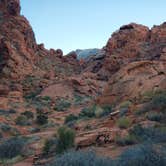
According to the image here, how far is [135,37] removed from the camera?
47188 mm

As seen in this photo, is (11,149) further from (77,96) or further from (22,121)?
(77,96)

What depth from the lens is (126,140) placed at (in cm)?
1009

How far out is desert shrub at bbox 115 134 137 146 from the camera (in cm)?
997

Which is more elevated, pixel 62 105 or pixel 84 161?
pixel 62 105

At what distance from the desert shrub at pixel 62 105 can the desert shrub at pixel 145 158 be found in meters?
24.0

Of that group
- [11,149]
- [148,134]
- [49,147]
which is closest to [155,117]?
[148,134]

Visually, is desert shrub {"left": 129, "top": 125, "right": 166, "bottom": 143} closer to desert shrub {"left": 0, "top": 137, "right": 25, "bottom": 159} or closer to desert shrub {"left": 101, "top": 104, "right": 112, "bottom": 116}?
desert shrub {"left": 0, "top": 137, "right": 25, "bottom": 159}

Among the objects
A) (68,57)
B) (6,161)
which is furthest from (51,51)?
(6,161)

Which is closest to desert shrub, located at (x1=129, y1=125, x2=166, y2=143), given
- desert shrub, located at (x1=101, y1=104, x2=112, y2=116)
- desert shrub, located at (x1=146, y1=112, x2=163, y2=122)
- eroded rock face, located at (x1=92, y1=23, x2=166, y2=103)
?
desert shrub, located at (x1=146, y1=112, x2=163, y2=122)

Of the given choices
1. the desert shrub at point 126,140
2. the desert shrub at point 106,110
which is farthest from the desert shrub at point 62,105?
the desert shrub at point 126,140

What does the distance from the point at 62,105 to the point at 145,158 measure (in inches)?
1051

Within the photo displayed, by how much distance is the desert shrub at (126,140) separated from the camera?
9.97 metres

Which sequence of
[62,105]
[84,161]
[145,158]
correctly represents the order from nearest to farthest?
[145,158] → [84,161] → [62,105]

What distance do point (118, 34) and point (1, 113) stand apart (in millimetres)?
25213
